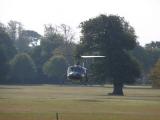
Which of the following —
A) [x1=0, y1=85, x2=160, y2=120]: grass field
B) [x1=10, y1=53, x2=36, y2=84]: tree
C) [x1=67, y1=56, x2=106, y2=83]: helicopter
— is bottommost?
[x1=0, y1=85, x2=160, y2=120]: grass field

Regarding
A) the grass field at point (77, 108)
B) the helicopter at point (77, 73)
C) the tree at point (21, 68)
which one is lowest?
the grass field at point (77, 108)

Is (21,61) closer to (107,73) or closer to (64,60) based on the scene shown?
(64,60)

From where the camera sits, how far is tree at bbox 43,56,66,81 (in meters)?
177

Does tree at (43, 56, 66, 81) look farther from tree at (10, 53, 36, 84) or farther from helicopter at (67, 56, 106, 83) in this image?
helicopter at (67, 56, 106, 83)

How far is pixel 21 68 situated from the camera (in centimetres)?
17300

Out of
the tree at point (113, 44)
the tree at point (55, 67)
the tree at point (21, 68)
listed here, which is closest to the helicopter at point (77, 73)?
the tree at point (113, 44)

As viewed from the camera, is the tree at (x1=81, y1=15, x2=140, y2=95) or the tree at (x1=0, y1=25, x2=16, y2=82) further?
the tree at (x1=0, y1=25, x2=16, y2=82)

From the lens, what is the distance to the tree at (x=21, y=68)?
17200cm

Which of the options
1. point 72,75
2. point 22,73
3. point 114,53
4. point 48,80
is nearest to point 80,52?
A: point 114,53

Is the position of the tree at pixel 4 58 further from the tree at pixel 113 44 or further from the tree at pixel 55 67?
the tree at pixel 113 44

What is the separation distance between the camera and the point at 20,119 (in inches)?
1594

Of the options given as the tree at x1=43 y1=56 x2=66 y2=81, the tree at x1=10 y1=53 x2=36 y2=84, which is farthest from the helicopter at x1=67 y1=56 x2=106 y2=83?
the tree at x1=43 y1=56 x2=66 y2=81

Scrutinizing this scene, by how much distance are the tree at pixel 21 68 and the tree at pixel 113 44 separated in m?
63.7

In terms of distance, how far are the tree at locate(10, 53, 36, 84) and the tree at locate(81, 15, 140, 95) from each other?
209 feet
